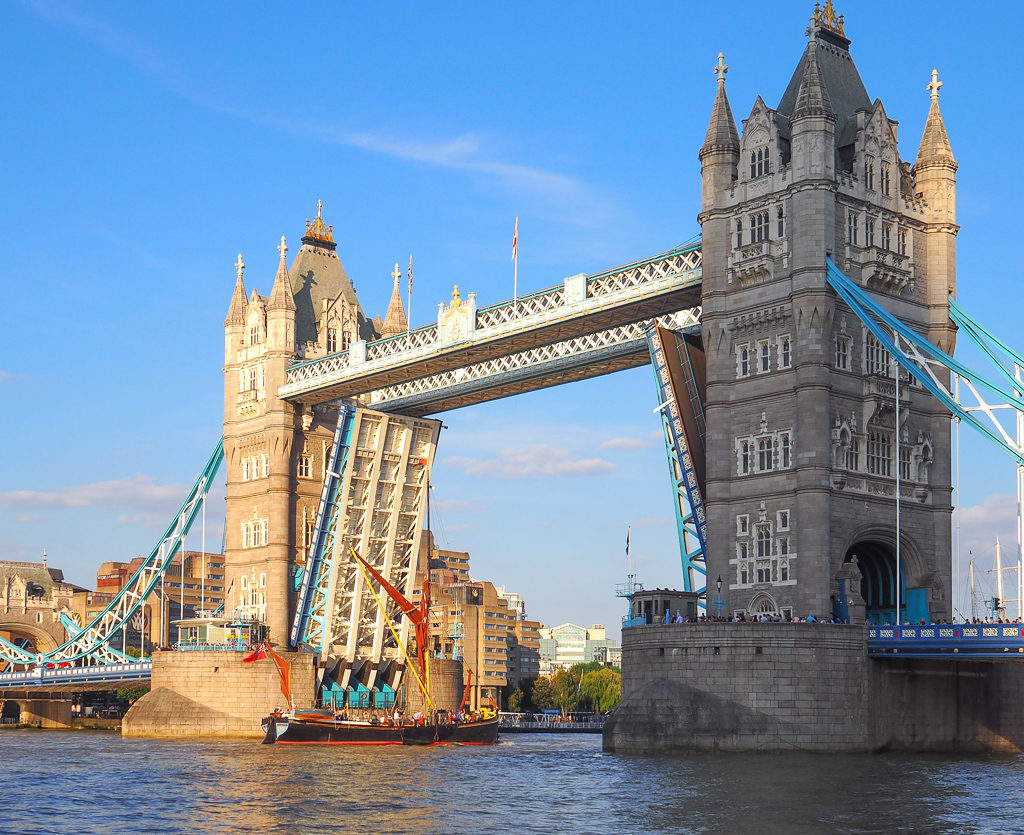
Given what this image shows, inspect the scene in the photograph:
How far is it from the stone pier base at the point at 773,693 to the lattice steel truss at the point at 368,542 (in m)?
31.0

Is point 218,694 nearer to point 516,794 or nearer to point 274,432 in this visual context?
point 274,432

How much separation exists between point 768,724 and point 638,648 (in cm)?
670

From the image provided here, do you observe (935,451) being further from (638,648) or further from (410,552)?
(410,552)

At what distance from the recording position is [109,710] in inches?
5748

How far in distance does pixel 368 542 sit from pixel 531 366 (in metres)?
18.4

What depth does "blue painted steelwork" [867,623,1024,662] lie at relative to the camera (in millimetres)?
58812

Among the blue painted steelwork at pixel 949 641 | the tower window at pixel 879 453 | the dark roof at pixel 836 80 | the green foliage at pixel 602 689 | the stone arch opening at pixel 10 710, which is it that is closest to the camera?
the blue painted steelwork at pixel 949 641

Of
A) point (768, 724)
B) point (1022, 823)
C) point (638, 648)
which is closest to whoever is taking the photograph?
point (1022, 823)

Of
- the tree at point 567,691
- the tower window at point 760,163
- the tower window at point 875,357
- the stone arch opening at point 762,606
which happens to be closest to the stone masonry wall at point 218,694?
the stone arch opening at point 762,606

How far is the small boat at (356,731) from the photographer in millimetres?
81750

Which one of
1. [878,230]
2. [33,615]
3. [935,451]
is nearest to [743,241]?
[878,230]

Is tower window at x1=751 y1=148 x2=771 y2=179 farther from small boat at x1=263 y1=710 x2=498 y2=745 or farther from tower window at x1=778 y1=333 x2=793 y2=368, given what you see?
small boat at x1=263 y1=710 x2=498 y2=745

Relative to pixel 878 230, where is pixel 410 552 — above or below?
below

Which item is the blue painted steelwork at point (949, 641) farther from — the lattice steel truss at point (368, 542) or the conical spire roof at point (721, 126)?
the lattice steel truss at point (368, 542)
